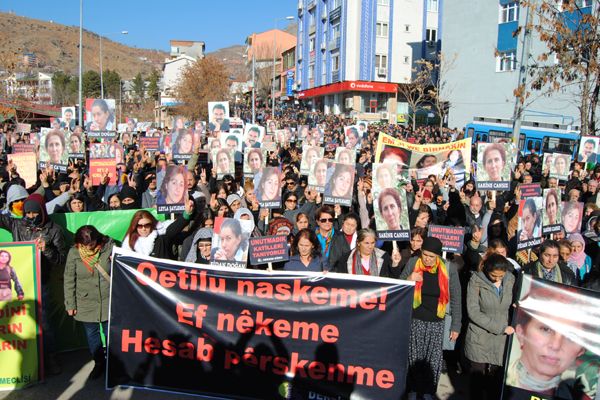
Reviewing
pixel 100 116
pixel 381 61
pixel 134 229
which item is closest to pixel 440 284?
pixel 134 229

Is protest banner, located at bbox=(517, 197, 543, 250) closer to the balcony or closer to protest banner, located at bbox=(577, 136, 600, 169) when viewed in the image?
protest banner, located at bbox=(577, 136, 600, 169)

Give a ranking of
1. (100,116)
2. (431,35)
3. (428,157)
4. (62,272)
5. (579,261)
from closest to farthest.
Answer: (62,272) → (579,261) → (428,157) → (100,116) → (431,35)

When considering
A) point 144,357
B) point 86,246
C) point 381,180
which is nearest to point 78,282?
point 86,246

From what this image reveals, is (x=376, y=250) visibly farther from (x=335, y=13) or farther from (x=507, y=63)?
(x=335, y=13)

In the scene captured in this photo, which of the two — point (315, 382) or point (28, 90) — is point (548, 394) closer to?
point (315, 382)

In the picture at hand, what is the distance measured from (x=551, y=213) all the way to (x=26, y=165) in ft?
27.4

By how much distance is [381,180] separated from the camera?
7.12 metres

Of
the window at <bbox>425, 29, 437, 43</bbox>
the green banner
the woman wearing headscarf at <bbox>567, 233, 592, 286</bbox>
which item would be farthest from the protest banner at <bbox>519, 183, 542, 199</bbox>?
the window at <bbox>425, 29, 437, 43</bbox>

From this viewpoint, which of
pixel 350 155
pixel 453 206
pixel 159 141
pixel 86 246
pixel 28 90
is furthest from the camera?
pixel 28 90

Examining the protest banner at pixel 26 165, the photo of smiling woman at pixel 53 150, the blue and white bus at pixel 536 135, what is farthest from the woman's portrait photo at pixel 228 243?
the blue and white bus at pixel 536 135

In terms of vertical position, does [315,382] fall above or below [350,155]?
below

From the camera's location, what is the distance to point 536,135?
21594mm

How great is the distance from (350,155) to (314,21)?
54.6 m

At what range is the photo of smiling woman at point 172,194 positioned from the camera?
6719mm
